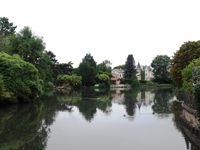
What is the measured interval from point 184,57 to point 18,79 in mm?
24212

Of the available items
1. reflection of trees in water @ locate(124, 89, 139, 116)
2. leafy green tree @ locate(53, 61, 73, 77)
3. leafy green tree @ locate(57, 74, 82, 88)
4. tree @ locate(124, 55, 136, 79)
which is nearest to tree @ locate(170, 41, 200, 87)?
reflection of trees in water @ locate(124, 89, 139, 116)

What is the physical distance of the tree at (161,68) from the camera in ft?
467

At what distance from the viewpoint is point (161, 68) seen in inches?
5704

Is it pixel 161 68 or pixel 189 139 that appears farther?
pixel 161 68

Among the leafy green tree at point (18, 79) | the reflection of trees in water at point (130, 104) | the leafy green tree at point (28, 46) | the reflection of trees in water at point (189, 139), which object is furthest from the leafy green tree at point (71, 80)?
the reflection of trees in water at point (189, 139)

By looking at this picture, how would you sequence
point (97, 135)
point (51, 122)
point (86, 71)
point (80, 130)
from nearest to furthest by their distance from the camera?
1. point (97, 135)
2. point (80, 130)
3. point (51, 122)
4. point (86, 71)

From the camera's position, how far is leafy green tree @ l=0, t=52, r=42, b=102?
2145 inches

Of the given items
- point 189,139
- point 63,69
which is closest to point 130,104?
point 189,139

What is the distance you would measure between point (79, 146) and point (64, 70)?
3890 inches

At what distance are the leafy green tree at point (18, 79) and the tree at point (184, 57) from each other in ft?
66.7

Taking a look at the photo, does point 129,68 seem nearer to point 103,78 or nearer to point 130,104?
point 103,78

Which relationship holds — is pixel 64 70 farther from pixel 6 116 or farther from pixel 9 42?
pixel 6 116

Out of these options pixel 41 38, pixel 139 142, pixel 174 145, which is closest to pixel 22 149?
pixel 139 142

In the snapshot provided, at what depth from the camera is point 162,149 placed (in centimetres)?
2566
